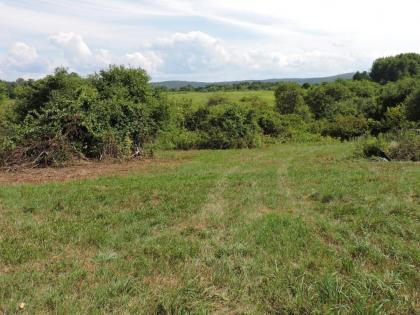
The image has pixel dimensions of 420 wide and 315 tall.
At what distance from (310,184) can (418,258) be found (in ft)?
15.5

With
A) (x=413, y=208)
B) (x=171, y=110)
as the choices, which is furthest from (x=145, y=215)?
(x=171, y=110)

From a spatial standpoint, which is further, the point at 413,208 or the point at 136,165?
the point at 136,165

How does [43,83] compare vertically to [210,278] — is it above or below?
above

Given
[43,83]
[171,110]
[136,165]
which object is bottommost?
[136,165]

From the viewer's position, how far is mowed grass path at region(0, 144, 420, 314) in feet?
13.7

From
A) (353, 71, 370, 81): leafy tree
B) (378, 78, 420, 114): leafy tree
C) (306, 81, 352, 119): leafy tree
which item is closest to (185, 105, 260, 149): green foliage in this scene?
(378, 78, 420, 114): leafy tree

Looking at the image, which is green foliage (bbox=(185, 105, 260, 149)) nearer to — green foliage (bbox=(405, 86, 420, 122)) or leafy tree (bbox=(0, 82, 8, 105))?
green foliage (bbox=(405, 86, 420, 122))

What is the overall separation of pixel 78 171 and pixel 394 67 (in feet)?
299

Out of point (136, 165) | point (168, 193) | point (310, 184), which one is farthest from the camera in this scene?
point (136, 165)

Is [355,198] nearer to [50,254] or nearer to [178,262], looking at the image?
[178,262]

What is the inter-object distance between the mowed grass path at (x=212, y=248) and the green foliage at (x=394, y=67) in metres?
86.2

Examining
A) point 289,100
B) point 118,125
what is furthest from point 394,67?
point 118,125

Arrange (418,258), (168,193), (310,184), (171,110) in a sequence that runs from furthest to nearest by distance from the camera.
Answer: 1. (171,110)
2. (310,184)
3. (168,193)
4. (418,258)

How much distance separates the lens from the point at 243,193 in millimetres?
9078
